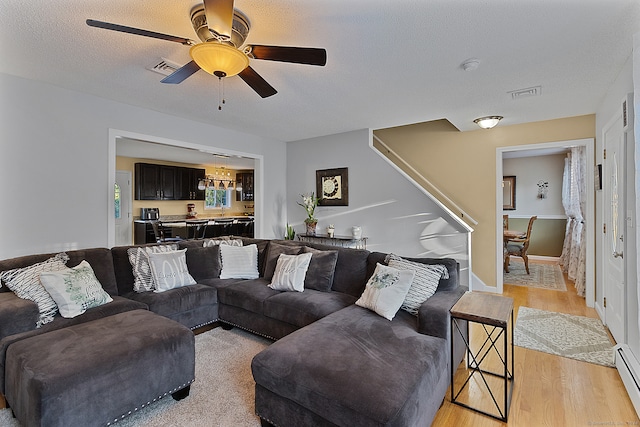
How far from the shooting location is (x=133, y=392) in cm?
181

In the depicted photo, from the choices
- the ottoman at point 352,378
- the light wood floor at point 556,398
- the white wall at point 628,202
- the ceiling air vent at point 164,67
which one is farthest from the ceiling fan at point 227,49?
the light wood floor at point 556,398

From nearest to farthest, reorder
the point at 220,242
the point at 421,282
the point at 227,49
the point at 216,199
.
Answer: the point at 227,49
the point at 421,282
the point at 220,242
the point at 216,199

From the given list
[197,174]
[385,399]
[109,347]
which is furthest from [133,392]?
[197,174]

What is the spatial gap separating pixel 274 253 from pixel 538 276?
501cm

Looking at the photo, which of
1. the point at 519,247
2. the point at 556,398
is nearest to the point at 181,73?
the point at 556,398

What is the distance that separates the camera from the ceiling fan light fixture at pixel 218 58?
1.82m

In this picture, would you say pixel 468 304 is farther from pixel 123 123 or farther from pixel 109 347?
pixel 123 123

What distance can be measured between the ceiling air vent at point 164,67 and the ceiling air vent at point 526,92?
3.35 m

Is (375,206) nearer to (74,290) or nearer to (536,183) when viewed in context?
(74,290)

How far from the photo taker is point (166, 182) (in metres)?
8.09

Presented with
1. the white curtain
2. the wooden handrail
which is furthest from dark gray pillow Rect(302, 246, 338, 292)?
the white curtain

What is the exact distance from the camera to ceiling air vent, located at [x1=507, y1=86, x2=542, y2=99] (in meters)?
3.17

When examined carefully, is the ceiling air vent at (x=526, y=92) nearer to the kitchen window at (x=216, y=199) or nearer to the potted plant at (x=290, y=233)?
the potted plant at (x=290, y=233)

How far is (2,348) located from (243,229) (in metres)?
5.79
